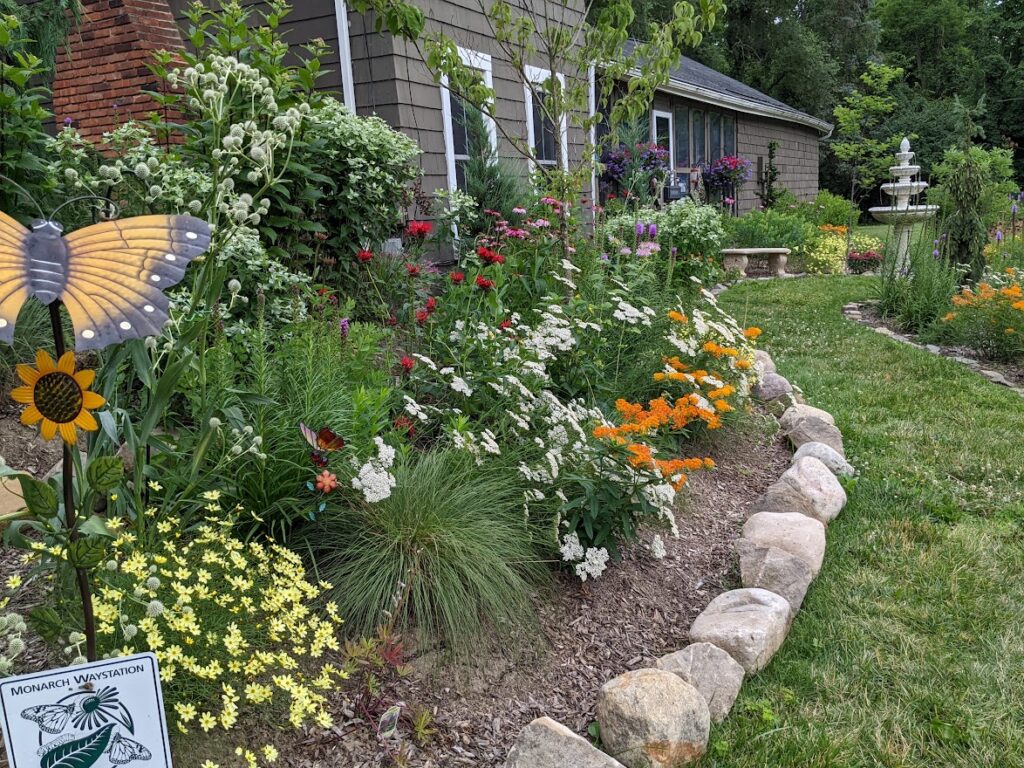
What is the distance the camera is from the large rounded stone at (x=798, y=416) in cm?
456

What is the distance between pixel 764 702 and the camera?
2.36 meters

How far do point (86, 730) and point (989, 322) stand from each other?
6.85 meters

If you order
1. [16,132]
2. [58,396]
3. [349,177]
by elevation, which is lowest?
[58,396]

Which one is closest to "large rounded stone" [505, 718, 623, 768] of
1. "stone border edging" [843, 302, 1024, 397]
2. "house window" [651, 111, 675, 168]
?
"stone border edging" [843, 302, 1024, 397]

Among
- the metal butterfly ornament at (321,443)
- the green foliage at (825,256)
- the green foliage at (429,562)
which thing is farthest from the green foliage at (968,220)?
the metal butterfly ornament at (321,443)

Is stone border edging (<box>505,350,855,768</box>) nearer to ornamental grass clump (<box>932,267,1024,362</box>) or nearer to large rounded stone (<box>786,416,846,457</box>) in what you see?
large rounded stone (<box>786,416,846,457</box>)

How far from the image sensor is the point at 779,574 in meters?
2.88

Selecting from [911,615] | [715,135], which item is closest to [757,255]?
[715,135]

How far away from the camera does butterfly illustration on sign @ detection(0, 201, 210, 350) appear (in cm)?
116

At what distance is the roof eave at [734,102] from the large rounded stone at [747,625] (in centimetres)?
1028

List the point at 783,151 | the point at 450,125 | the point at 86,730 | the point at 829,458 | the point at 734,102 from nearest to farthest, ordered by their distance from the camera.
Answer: the point at 86,730, the point at 829,458, the point at 450,125, the point at 734,102, the point at 783,151

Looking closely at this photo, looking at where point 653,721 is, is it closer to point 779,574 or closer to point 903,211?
point 779,574

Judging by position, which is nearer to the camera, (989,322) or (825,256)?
(989,322)

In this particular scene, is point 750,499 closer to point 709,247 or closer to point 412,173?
point 412,173
